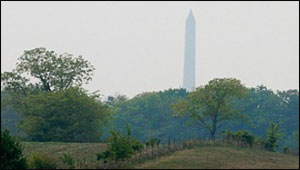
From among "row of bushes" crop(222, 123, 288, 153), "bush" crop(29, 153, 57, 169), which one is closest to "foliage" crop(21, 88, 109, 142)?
"row of bushes" crop(222, 123, 288, 153)

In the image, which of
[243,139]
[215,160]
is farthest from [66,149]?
[215,160]

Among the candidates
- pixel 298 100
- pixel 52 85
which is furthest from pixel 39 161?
pixel 298 100

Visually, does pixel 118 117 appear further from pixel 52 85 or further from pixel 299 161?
pixel 299 161

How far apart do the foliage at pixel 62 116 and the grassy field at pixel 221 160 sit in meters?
26.2

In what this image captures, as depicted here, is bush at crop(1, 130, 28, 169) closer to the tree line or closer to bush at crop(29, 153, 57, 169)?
bush at crop(29, 153, 57, 169)

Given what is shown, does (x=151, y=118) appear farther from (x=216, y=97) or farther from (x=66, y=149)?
(x=66, y=149)

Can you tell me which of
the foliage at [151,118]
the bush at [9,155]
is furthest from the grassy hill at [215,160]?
the foliage at [151,118]

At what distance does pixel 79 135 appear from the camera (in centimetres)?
6631

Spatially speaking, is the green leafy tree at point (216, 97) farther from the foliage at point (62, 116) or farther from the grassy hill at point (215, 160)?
the grassy hill at point (215, 160)

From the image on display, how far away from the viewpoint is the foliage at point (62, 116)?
63.8 m

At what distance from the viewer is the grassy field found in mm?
34812

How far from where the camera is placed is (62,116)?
64.9m

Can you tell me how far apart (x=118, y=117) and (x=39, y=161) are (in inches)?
2738

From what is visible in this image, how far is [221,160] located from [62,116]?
3186cm
